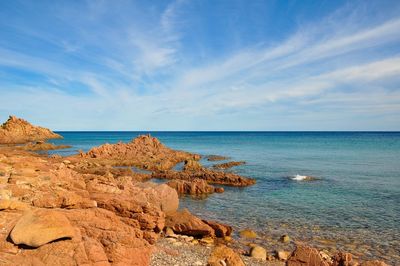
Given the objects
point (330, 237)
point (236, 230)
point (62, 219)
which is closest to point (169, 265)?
point (62, 219)

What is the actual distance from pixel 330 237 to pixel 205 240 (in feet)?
28.8

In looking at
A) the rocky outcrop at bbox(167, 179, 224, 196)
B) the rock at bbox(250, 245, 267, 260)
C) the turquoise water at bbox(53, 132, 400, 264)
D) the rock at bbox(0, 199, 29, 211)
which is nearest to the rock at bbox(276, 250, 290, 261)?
the rock at bbox(250, 245, 267, 260)

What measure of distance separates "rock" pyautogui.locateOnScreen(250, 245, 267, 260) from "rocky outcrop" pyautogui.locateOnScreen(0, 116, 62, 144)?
412 feet

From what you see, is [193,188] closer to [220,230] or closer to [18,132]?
[220,230]

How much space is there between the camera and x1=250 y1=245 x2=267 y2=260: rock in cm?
1762

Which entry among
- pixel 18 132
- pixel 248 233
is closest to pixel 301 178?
pixel 248 233

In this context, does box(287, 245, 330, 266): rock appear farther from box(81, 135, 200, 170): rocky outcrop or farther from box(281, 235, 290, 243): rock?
box(81, 135, 200, 170): rocky outcrop

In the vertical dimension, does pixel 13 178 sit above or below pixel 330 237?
above

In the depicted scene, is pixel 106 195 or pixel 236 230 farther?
pixel 236 230

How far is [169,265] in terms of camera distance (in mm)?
14391

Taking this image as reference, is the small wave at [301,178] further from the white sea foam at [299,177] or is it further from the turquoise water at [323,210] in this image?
the turquoise water at [323,210]

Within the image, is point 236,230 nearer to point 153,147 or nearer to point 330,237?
point 330,237

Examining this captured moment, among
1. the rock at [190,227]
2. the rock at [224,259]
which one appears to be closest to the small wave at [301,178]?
the rock at [190,227]

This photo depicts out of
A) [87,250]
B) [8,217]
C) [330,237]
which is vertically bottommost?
[330,237]
